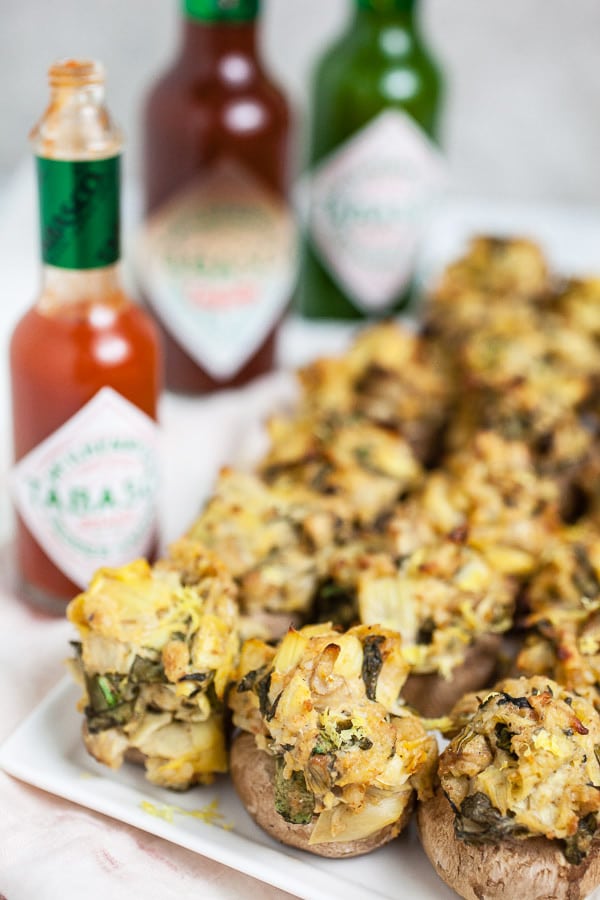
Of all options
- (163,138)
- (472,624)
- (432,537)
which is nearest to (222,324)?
(163,138)

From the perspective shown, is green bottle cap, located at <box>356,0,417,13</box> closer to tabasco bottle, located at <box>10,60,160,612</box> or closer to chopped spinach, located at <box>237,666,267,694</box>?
tabasco bottle, located at <box>10,60,160,612</box>

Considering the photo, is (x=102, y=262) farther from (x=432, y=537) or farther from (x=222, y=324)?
(x=222, y=324)

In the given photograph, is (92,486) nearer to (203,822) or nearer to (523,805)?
(203,822)

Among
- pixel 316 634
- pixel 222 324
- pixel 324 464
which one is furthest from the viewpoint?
pixel 222 324

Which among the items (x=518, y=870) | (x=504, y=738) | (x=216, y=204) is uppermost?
(x=216, y=204)

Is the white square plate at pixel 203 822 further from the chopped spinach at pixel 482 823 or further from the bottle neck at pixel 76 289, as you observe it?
the bottle neck at pixel 76 289

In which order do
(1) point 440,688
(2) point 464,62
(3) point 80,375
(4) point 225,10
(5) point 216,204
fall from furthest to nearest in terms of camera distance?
1. (2) point 464,62
2. (5) point 216,204
3. (4) point 225,10
4. (3) point 80,375
5. (1) point 440,688

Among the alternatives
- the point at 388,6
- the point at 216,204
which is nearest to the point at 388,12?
the point at 388,6
